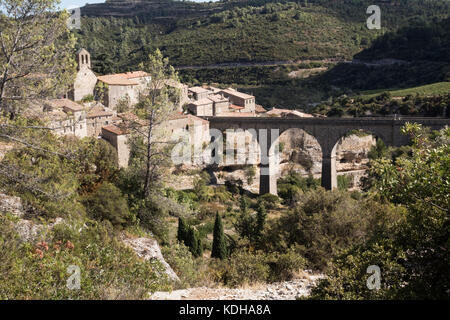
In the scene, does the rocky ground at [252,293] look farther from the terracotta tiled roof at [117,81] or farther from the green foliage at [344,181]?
the terracotta tiled roof at [117,81]

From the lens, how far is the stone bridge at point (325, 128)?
35.6 m

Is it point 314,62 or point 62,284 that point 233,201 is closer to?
point 62,284

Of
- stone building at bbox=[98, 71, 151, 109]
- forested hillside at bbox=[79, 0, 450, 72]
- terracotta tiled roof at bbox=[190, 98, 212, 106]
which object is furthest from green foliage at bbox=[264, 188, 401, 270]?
forested hillside at bbox=[79, 0, 450, 72]

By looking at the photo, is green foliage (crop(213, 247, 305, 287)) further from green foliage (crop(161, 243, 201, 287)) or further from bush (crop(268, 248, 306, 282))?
green foliage (crop(161, 243, 201, 287))

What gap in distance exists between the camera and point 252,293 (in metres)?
9.17

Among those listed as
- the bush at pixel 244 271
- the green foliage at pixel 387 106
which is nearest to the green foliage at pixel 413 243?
the bush at pixel 244 271

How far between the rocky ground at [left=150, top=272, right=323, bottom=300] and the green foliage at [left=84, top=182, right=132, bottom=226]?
15.3ft

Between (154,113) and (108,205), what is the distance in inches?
129

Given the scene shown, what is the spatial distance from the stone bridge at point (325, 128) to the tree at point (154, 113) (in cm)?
2505

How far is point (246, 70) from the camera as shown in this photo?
72.2 meters

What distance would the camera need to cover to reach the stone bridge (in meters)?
35.6

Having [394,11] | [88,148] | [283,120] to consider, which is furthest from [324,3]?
[88,148]
